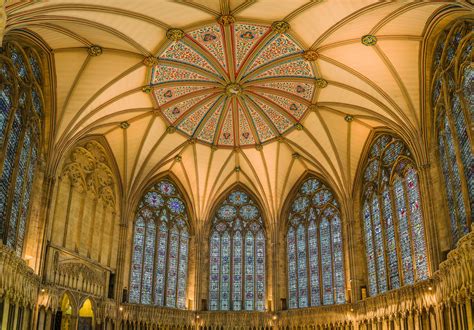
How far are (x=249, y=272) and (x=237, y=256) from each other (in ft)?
3.99

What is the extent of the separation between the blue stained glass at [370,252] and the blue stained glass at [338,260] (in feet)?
5.93

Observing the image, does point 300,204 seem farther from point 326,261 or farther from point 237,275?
point 237,275

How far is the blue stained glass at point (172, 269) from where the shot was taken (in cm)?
2897

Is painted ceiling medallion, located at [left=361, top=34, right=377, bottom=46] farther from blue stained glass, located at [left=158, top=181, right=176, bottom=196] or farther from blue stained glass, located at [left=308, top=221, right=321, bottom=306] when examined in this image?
blue stained glass, located at [left=158, top=181, right=176, bottom=196]

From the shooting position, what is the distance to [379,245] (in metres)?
25.7

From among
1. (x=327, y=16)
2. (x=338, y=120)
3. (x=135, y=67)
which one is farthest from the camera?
(x=338, y=120)

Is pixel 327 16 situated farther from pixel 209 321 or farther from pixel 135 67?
pixel 209 321

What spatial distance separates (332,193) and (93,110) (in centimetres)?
1403

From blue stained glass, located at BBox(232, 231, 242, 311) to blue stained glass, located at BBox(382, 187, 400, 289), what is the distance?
9.27 metres

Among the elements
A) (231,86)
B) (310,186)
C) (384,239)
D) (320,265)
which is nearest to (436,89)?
(384,239)

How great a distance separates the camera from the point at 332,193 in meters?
29.7

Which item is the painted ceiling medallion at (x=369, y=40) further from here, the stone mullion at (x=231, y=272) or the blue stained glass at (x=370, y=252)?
the stone mullion at (x=231, y=272)

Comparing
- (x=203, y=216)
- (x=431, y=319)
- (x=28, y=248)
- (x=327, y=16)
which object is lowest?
(x=431, y=319)

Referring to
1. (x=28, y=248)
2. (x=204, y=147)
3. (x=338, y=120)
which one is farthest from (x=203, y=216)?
(x=28, y=248)
